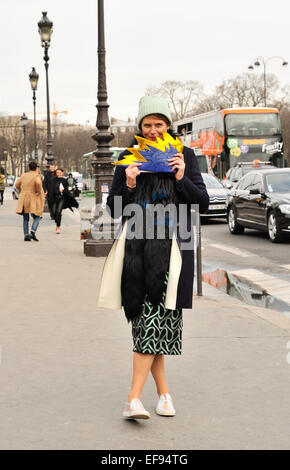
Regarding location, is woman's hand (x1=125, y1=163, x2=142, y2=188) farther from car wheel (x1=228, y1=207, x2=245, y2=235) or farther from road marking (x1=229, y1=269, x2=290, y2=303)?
car wheel (x1=228, y1=207, x2=245, y2=235)

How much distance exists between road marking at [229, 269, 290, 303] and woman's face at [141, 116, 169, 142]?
463 centimetres

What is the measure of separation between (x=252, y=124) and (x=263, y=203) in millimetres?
13827

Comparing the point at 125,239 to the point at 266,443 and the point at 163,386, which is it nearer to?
the point at 163,386

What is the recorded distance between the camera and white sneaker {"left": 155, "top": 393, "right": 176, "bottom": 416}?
164 inches

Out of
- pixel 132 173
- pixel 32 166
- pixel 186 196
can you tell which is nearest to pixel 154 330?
pixel 186 196

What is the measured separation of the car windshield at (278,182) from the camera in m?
15.7

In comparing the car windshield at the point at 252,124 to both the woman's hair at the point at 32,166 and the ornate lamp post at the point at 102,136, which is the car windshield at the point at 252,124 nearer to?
the woman's hair at the point at 32,166

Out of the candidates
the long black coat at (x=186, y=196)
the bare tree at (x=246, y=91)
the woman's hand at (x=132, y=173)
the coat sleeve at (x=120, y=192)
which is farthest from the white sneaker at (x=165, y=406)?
the bare tree at (x=246, y=91)

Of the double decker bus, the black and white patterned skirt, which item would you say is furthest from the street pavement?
Result: the double decker bus

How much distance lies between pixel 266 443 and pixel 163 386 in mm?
751

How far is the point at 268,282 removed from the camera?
9938 millimetres

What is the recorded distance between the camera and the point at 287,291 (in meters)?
9.11

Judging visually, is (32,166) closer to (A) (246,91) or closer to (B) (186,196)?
(B) (186,196)

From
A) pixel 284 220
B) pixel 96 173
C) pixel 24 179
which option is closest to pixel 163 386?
pixel 96 173
